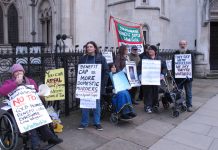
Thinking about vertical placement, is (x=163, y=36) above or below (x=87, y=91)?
above

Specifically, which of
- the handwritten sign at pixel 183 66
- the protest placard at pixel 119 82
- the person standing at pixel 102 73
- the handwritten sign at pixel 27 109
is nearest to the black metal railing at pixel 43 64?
the person standing at pixel 102 73

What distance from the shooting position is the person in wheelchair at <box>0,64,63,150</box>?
15.5 feet

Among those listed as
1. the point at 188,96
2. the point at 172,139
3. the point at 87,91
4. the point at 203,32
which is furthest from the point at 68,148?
the point at 203,32

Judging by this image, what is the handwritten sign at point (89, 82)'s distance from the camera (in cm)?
604

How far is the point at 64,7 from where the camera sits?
14.2m

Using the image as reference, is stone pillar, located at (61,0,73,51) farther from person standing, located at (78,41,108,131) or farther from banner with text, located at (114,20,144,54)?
person standing, located at (78,41,108,131)

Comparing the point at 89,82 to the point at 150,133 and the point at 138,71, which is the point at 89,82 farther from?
the point at 138,71

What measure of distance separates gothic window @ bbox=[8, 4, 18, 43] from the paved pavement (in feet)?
37.1

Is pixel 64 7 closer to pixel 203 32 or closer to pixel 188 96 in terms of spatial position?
pixel 203 32

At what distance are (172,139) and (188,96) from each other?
2397 mm

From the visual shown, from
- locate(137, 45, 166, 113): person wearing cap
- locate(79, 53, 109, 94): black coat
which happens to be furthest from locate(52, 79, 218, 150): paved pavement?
locate(79, 53, 109, 94): black coat

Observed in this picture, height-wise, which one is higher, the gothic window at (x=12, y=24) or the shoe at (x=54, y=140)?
the gothic window at (x=12, y=24)

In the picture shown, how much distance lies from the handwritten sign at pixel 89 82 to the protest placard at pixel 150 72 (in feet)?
5.99

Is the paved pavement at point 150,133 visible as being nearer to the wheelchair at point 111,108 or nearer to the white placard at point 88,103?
the wheelchair at point 111,108
